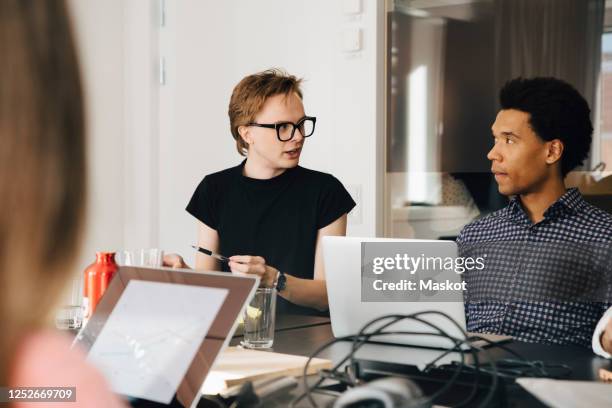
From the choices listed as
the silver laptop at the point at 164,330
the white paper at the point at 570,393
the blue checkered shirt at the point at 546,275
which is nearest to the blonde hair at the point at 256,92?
the blue checkered shirt at the point at 546,275

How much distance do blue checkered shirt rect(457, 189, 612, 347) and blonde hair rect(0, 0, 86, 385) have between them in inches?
75.0

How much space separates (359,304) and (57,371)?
1.14 m

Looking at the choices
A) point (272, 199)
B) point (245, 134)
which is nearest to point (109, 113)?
point (245, 134)

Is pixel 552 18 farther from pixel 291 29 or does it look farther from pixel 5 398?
pixel 5 398

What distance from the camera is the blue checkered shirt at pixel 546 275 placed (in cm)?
220

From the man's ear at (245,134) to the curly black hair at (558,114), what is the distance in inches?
35.2

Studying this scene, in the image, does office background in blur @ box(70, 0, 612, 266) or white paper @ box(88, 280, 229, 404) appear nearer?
white paper @ box(88, 280, 229, 404)

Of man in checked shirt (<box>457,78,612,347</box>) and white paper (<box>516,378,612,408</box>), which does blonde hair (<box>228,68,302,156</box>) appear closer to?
man in checked shirt (<box>457,78,612,347</box>)

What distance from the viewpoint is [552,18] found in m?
2.98

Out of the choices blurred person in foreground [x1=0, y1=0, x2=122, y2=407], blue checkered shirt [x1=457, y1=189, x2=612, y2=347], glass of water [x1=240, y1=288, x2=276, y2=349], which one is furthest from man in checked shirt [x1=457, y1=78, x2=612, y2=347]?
→ blurred person in foreground [x1=0, y1=0, x2=122, y2=407]

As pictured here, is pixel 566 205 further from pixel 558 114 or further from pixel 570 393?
pixel 570 393

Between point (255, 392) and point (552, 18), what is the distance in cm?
234

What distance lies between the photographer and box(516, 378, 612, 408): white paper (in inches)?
42.7

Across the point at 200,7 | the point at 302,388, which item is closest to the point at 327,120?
the point at 200,7
